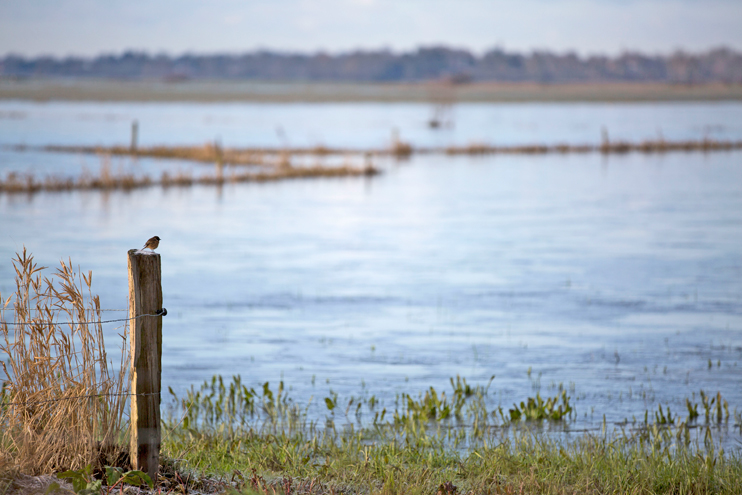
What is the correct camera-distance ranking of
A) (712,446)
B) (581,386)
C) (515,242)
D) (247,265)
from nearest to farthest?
(712,446) < (581,386) < (247,265) < (515,242)

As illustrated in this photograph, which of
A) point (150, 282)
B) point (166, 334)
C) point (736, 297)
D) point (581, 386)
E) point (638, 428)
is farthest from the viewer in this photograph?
point (736, 297)

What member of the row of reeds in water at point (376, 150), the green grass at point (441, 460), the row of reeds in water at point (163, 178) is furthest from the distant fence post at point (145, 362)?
the row of reeds in water at point (376, 150)

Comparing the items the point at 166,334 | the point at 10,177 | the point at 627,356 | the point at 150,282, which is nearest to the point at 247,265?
the point at 166,334

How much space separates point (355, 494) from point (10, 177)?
28833mm

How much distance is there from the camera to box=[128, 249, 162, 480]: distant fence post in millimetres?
5531

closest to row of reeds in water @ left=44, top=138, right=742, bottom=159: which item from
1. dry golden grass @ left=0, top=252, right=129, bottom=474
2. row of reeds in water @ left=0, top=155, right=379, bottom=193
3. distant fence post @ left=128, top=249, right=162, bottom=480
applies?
row of reeds in water @ left=0, top=155, right=379, bottom=193

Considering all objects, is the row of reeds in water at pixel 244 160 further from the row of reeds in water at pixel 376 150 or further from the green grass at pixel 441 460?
the green grass at pixel 441 460

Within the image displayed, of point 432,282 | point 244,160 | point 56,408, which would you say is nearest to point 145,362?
point 56,408

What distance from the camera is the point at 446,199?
101 feet

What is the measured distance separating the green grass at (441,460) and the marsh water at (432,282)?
99 cm

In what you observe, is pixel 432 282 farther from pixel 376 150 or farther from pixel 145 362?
pixel 376 150

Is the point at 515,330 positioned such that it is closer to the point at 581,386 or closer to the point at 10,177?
the point at 581,386

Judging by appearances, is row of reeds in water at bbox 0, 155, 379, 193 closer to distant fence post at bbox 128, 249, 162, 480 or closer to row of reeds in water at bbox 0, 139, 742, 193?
row of reeds in water at bbox 0, 139, 742, 193

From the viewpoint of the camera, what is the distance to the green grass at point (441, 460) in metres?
5.82
